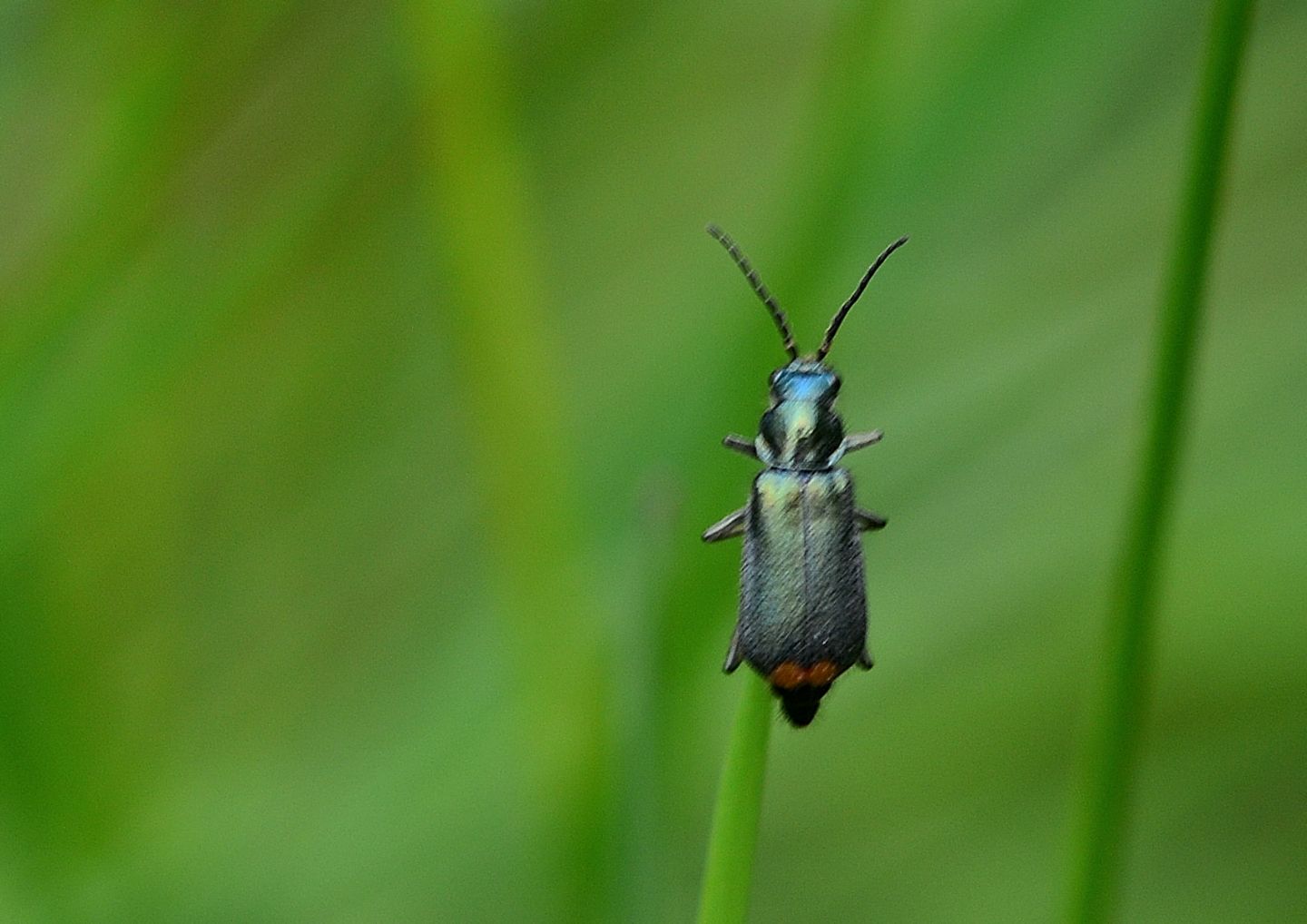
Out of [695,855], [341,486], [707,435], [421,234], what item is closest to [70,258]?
[707,435]

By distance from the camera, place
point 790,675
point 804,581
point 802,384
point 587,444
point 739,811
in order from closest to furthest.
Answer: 1. point 739,811
2. point 790,675
3. point 804,581
4. point 802,384
5. point 587,444

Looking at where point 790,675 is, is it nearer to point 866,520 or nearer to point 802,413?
point 866,520

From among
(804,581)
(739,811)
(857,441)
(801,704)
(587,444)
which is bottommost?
(739,811)

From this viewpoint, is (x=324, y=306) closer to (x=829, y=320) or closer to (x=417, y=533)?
(x=417, y=533)

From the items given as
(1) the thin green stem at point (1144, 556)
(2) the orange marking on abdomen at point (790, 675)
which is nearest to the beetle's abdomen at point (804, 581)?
(2) the orange marking on abdomen at point (790, 675)

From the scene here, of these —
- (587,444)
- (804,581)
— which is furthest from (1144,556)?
(587,444)
